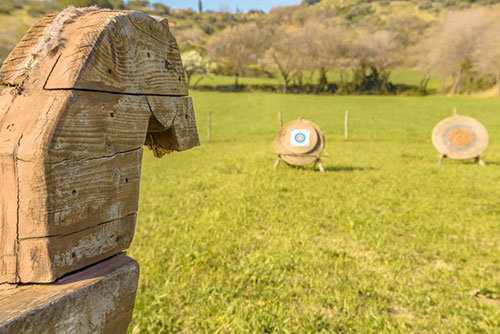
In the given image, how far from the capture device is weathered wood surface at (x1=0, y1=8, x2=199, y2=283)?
89cm

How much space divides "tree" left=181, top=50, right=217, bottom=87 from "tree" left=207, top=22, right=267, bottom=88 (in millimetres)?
5104

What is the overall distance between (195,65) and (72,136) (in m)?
54.6

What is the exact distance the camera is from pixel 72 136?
927 mm

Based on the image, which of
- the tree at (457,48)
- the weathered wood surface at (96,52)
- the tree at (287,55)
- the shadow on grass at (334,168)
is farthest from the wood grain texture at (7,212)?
the tree at (457,48)

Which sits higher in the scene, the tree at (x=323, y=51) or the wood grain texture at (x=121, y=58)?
the tree at (x=323, y=51)

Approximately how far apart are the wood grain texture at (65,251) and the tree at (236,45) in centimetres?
5834

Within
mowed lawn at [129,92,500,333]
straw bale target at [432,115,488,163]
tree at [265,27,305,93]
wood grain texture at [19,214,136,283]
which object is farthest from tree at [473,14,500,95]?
wood grain texture at [19,214,136,283]

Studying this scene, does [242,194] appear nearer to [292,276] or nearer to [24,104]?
[292,276]

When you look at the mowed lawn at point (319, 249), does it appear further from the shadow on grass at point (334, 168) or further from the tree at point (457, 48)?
the tree at point (457, 48)

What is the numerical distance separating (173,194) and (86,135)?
702 centimetres

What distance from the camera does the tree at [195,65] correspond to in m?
51.6

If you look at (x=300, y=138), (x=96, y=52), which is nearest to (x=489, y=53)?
(x=300, y=138)

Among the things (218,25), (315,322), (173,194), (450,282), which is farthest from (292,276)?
(218,25)

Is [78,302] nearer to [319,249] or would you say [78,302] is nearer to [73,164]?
[73,164]
